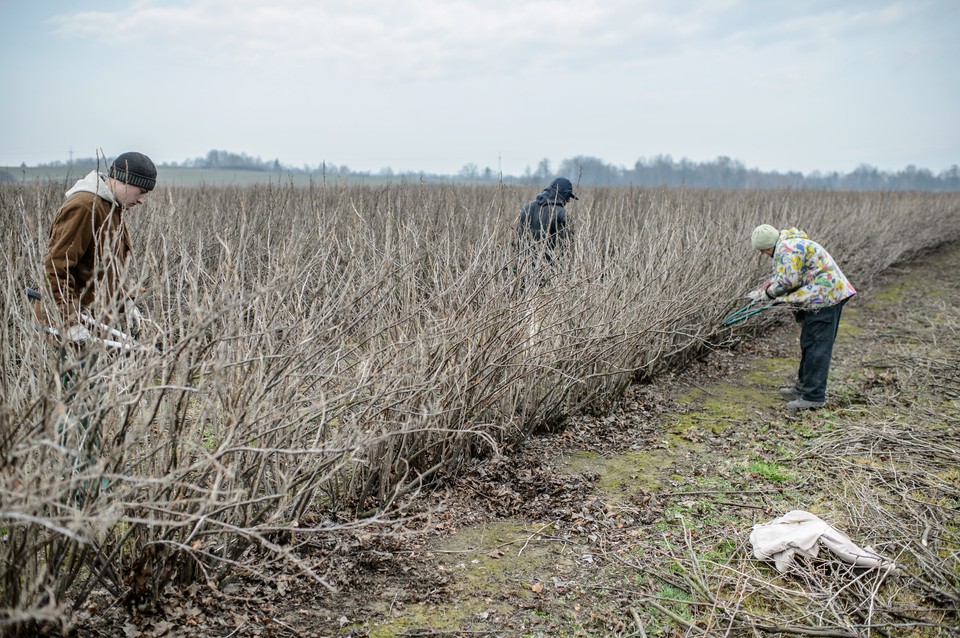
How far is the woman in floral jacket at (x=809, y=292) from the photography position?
578 centimetres

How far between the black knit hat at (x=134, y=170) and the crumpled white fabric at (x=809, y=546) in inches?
130

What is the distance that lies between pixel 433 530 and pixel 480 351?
3.32 feet

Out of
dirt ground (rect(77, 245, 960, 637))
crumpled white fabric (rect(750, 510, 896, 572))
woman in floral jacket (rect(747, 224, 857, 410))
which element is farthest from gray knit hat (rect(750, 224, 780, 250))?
crumpled white fabric (rect(750, 510, 896, 572))

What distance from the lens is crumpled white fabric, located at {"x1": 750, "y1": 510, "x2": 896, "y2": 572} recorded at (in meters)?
3.38

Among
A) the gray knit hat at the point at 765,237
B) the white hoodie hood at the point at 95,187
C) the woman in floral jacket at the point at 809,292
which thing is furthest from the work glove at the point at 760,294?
the white hoodie hood at the point at 95,187

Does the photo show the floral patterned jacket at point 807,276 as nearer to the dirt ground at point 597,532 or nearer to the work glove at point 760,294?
the work glove at point 760,294

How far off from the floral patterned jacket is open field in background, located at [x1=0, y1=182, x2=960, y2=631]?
0.79m

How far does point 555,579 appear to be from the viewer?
331cm

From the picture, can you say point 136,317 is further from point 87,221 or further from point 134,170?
point 134,170

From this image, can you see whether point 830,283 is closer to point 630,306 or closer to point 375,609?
point 630,306

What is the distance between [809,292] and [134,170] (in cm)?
490

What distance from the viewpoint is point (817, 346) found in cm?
592

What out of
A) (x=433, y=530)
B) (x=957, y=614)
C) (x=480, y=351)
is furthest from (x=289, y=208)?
(x=957, y=614)

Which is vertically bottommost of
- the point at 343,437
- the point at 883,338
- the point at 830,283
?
the point at 883,338
